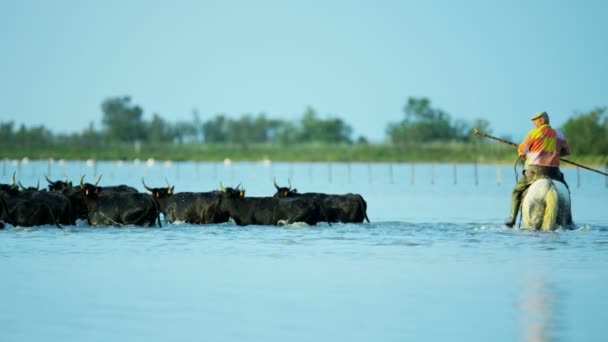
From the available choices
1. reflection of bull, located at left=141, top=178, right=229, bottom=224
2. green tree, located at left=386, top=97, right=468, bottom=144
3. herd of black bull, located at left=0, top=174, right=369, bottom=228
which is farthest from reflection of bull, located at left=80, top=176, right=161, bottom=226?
green tree, located at left=386, top=97, right=468, bottom=144

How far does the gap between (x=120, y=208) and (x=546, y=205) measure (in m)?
7.70

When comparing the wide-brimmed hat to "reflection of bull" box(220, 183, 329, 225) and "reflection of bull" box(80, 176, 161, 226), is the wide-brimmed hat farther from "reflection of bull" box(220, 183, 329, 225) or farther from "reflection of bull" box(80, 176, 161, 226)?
"reflection of bull" box(80, 176, 161, 226)

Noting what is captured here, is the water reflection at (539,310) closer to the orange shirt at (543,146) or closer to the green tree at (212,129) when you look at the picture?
the orange shirt at (543,146)

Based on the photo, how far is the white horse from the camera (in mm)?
20047

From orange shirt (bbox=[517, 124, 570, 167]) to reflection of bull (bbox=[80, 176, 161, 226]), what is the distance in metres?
6.84

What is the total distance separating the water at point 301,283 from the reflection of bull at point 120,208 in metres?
0.33

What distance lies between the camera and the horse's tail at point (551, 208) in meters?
20.0

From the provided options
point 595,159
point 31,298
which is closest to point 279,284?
point 31,298

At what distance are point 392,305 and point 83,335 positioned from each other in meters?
3.42

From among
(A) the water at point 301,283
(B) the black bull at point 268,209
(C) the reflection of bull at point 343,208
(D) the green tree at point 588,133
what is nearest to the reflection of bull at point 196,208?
(B) the black bull at point 268,209

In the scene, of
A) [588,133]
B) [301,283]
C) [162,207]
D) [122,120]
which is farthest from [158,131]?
[301,283]

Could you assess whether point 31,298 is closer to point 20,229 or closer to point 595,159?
point 20,229

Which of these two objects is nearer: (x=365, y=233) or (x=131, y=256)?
(x=131, y=256)

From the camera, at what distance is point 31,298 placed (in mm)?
12203
